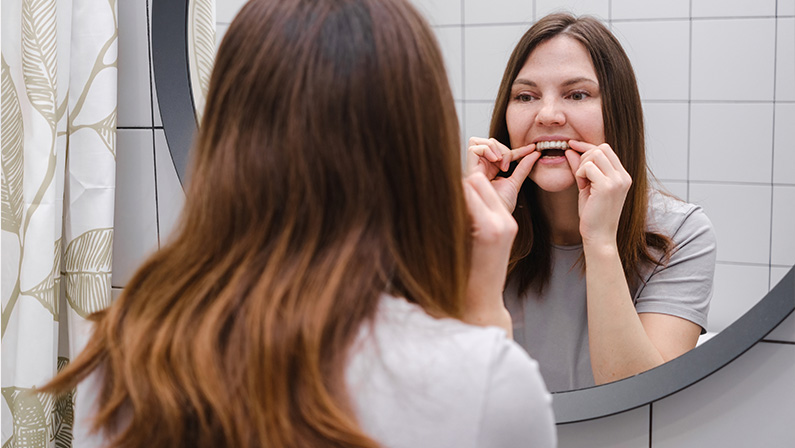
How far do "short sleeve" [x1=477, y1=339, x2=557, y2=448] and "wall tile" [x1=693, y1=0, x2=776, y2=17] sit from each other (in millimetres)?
514

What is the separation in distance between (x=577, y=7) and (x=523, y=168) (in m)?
0.19

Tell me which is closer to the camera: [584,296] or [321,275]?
[321,275]

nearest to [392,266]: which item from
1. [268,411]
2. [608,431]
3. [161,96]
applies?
[268,411]

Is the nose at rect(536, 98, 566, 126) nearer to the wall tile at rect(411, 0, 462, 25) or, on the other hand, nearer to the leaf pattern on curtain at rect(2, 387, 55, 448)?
the wall tile at rect(411, 0, 462, 25)

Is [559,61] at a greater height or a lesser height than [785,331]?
greater

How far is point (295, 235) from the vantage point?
0.49 metres

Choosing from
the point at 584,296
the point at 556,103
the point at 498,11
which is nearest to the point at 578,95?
the point at 556,103

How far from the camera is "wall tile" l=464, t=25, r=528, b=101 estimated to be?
2.78ft

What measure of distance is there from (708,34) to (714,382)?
396 millimetres

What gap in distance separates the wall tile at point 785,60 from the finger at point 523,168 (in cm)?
27

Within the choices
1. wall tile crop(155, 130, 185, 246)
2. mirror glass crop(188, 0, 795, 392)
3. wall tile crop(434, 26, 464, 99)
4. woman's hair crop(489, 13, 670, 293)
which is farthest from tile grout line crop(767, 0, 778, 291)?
wall tile crop(155, 130, 185, 246)

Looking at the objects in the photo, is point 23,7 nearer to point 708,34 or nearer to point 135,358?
point 135,358

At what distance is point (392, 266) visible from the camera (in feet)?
1.64

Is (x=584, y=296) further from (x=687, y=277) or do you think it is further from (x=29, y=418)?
(x=29, y=418)
